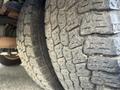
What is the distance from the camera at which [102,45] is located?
0.80 metres

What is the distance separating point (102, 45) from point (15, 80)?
4.32 ft

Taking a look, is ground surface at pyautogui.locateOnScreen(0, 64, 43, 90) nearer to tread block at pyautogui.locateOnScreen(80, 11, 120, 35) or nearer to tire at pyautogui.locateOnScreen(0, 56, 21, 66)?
tire at pyautogui.locateOnScreen(0, 56, 21, 66)

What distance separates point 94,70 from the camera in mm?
838

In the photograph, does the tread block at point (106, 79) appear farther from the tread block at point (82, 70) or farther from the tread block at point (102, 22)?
the tread block at point (102, 22)

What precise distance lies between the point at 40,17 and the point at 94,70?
0.55 m

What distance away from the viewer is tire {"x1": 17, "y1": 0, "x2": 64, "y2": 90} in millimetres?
1268

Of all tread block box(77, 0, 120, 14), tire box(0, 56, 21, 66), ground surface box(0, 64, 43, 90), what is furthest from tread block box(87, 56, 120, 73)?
tire box(0, 56, 21, 66)

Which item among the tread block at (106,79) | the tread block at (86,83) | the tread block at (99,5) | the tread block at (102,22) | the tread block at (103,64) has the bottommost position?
the tread block at (86,83)

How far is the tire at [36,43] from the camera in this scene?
1268mm

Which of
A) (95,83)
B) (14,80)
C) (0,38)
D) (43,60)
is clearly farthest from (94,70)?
(14,80)

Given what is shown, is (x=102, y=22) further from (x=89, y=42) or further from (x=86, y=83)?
(x=86, y=83)

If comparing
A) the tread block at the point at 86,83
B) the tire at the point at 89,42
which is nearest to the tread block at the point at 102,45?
the tire at the point at 89,42

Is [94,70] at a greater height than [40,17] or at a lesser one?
lesser

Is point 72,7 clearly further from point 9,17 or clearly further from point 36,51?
point 9,17
